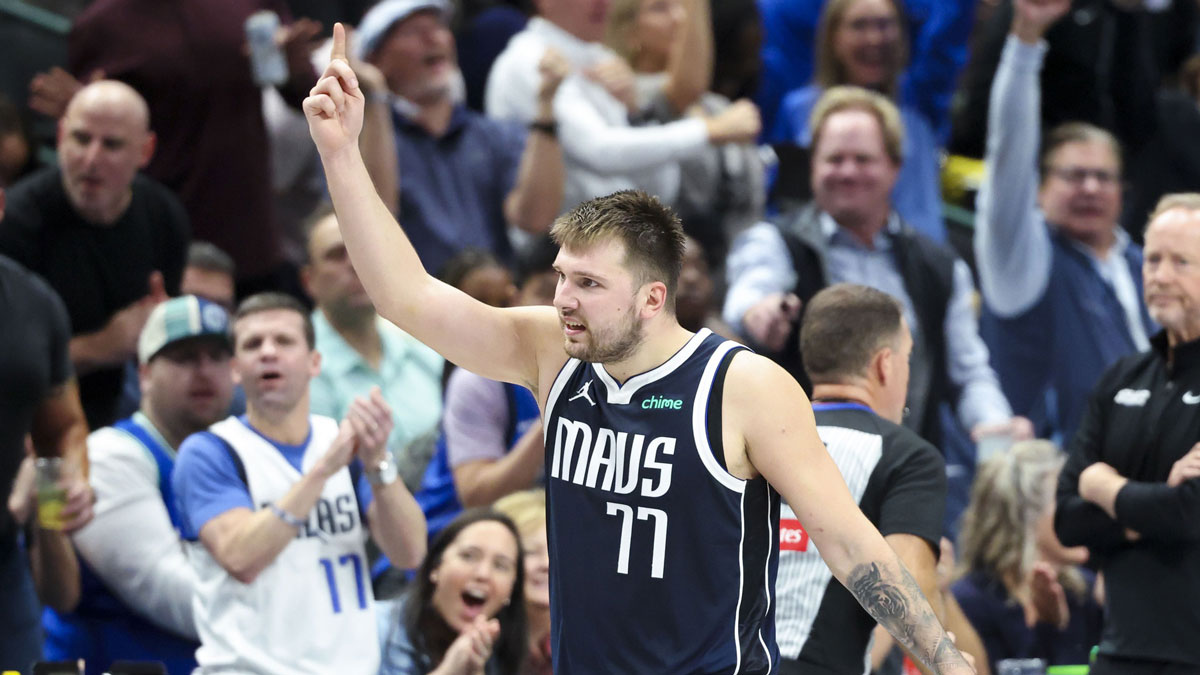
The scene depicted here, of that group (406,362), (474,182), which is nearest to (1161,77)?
(474,182)

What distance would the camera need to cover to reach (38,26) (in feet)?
29.9

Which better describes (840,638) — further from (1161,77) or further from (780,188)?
(1161,77)

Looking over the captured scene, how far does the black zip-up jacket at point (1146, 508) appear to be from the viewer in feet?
16.2

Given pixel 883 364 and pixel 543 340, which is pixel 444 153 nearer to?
pixel 883 364

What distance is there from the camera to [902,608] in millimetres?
3693

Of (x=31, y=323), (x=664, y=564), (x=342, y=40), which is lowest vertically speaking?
(x=664, y=564)

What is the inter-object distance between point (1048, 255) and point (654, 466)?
4.55 metres

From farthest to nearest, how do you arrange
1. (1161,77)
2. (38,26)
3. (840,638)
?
(1161,77), (38,26), (840,638)

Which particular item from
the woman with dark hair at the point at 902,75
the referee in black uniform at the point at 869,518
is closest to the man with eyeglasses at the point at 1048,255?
the woman with dark hair at the point at 902,75

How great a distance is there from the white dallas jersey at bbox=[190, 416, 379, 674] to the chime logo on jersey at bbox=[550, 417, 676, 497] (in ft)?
5.72

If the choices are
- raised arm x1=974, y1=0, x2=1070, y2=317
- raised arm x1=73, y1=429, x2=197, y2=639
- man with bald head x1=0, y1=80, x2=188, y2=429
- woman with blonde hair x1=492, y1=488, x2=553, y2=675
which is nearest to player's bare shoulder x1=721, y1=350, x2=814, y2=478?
woman with blonde hair x1=492, y1=488, x2=553, y2=675

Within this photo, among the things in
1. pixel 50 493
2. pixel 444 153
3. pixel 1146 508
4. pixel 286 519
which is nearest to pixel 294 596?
pixel 286 519

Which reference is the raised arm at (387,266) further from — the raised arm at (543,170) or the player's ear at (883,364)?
the raised arm at (543,170)

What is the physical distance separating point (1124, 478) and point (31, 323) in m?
3.76
